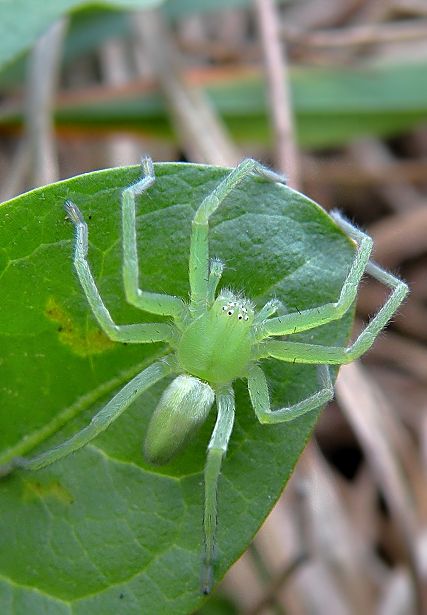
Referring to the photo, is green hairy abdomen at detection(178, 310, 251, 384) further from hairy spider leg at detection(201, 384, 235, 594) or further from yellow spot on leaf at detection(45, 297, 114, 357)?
yellow spot on leaf at detection(45, 297, 114, 357)

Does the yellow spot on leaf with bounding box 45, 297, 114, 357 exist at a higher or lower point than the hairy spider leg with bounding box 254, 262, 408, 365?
higher

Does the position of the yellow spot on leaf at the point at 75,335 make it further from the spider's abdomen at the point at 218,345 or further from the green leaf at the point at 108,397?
the spider's abdomen at the point at 218,345

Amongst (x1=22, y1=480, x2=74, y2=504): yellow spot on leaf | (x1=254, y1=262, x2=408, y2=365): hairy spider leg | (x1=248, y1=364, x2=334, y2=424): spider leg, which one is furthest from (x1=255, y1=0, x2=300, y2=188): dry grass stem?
(x1=22, y1=480, x2=74, y2=504): yellow spot on leaf

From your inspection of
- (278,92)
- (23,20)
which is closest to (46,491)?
(23,20)

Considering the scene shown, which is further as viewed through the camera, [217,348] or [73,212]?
[217,348]

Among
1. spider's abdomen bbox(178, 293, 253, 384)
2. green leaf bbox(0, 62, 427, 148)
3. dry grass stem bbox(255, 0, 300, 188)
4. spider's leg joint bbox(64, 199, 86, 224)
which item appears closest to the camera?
spider's leg joint bbox(64, 199, 86, 224)

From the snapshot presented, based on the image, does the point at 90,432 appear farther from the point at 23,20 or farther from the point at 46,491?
the point at 23,20

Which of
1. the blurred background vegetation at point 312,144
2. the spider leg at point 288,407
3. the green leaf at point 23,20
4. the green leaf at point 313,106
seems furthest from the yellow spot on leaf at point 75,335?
the green leaf at point 313,106
